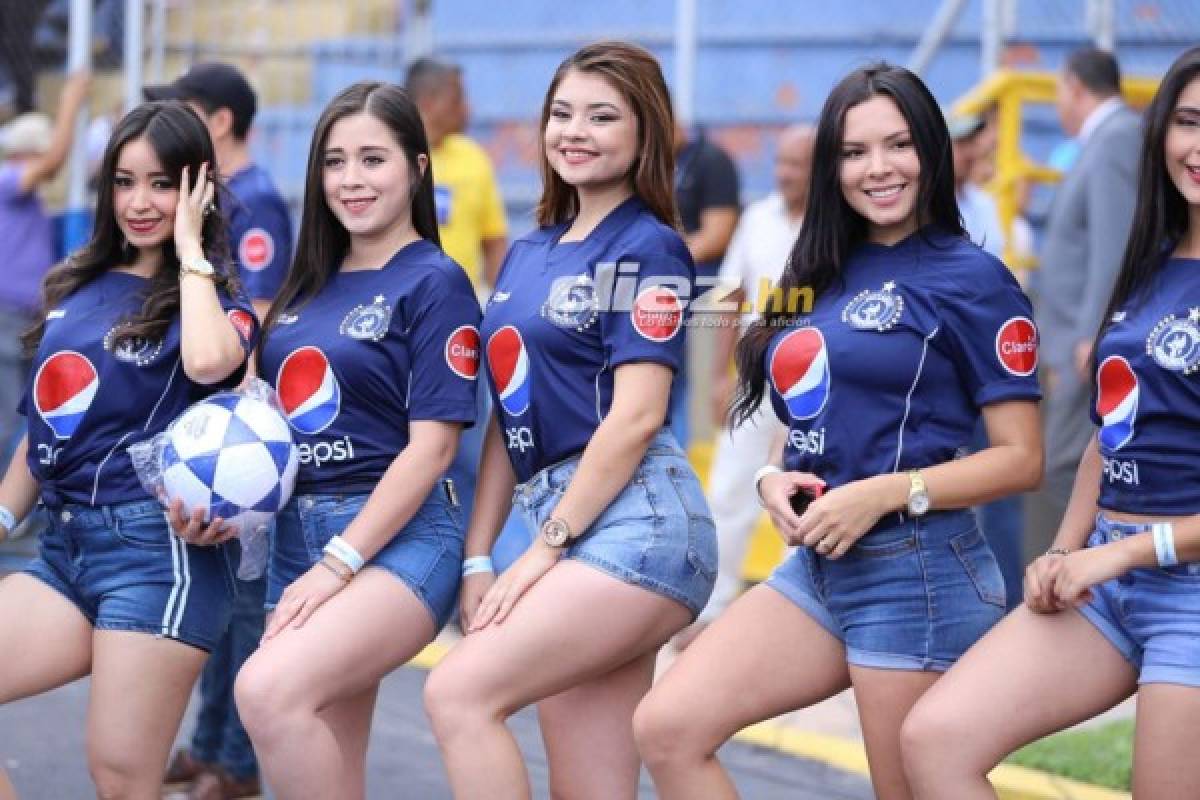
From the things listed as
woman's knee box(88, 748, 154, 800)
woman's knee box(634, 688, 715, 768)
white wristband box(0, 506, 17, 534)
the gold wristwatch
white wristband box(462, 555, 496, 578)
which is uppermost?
the gold wristwatch

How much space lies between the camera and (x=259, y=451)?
4.54 m

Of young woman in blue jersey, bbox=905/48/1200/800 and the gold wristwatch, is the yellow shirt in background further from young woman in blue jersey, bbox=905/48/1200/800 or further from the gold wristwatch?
young woman in blue jersey, bbox=905/48/1200/800

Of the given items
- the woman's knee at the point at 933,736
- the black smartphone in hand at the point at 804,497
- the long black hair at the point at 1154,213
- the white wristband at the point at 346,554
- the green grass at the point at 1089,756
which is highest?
the long black hair at the point at 1154,213

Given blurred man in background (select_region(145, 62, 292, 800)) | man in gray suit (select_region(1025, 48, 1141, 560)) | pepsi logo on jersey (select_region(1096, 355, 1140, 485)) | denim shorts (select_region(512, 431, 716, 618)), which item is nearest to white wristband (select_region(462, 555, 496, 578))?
denim shorts (select_region(512, 431, 716, 618))

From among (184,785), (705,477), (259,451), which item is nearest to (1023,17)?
(705,477)

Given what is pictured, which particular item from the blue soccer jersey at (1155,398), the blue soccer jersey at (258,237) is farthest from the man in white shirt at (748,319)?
the blue soccer jersey at (1155,398)

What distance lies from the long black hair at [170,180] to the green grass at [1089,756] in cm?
315

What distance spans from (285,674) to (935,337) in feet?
5.14

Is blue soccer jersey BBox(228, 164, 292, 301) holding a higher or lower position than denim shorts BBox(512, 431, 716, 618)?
higher

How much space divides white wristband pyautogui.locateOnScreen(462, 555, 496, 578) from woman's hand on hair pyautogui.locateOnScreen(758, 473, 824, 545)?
2.28 feet

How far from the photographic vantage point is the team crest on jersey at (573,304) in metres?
4.44

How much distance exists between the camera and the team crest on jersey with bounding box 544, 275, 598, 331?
14.6 ft

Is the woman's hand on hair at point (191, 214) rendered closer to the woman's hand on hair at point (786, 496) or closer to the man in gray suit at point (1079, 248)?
the woman's hand on hair at point (786, 496)

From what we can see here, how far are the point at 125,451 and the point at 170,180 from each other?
0.69 metres
